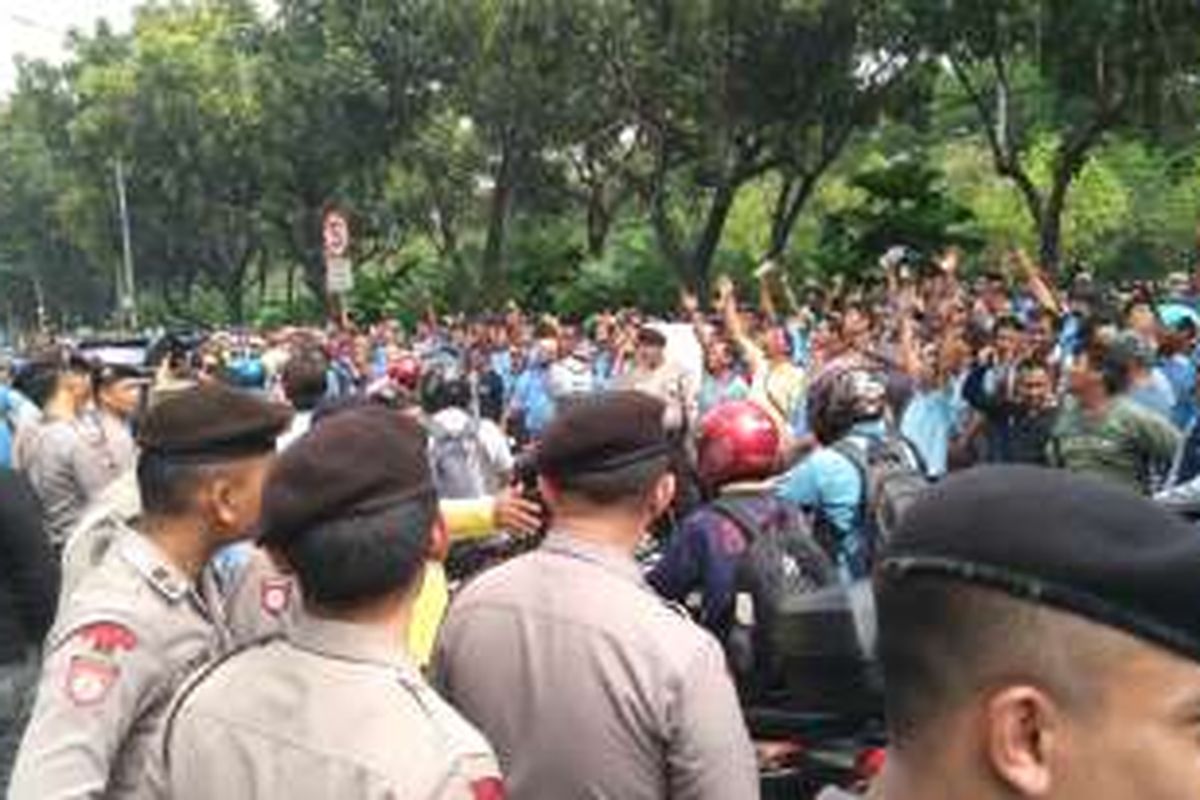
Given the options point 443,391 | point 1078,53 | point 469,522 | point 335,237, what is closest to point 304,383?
point 443,391

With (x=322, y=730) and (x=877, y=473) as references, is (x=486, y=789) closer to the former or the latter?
(x=322, y=730)

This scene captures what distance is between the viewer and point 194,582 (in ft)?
11.4

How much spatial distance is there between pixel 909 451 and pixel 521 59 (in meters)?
27.2

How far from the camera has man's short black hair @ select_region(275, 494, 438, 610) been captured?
2.85 m

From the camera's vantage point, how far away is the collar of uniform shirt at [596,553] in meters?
3.82

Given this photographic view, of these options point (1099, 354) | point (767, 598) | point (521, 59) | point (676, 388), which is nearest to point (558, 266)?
point (521, 59)

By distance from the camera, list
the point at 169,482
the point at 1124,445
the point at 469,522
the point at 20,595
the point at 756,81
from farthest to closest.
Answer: the point at 756,81 → the point at 1124,445 → the point at 469,522 → the point at 20,595 → the point at 169,482

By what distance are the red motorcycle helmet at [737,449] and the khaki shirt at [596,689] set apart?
1347 mm

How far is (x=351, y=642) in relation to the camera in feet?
9.30

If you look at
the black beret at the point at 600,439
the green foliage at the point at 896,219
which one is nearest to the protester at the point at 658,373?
the black beret at the point at 600,439

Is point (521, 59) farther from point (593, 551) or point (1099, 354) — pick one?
point (593, 551)

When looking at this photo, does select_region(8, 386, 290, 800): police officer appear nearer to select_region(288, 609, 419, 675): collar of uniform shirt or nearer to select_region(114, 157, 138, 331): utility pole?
select_region(288, 609, 419, 675): collar of uniform shirt

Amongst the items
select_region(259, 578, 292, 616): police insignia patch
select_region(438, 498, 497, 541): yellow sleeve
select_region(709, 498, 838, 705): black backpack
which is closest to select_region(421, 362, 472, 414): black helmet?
select_region(438, 498, 497, 541): yellow sleeve

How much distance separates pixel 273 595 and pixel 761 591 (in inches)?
49.1
